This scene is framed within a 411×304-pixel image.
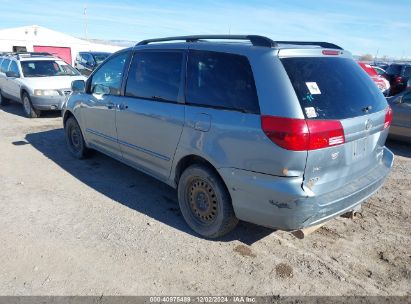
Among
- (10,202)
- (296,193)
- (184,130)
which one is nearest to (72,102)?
(10,202)

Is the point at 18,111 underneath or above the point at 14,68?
underneath

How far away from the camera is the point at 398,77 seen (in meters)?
16.5

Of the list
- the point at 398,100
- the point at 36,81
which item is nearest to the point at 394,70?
the point at 398,100

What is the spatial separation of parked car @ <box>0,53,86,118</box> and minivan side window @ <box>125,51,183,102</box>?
5784 millimetres

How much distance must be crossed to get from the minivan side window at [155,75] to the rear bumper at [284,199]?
1.19 metres

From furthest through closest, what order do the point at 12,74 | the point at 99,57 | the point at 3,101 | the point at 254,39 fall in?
the point at 99,57, the point at 3,101, the point at 12,74, the point at 254,39

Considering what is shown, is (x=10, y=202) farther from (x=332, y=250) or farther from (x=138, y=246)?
(x=332, y=250)

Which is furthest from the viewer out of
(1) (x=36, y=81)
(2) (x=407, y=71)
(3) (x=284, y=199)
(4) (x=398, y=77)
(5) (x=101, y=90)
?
(2) (x=407, y=71)

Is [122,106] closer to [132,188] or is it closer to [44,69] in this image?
[132,188]

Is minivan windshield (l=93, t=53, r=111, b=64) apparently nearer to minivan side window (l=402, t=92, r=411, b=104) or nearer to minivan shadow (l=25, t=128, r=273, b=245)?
minivan shadow (l=25, t=128, r=273, b=245)

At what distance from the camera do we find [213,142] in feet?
10.6

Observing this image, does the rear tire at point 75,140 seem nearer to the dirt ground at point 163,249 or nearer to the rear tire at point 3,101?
the dirt ground at point 163,249

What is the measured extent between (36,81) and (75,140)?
4.52m

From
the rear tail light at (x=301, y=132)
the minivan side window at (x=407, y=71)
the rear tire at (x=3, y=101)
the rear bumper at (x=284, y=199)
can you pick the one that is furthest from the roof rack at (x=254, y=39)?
the minivan side window at (x=407, y=71)
